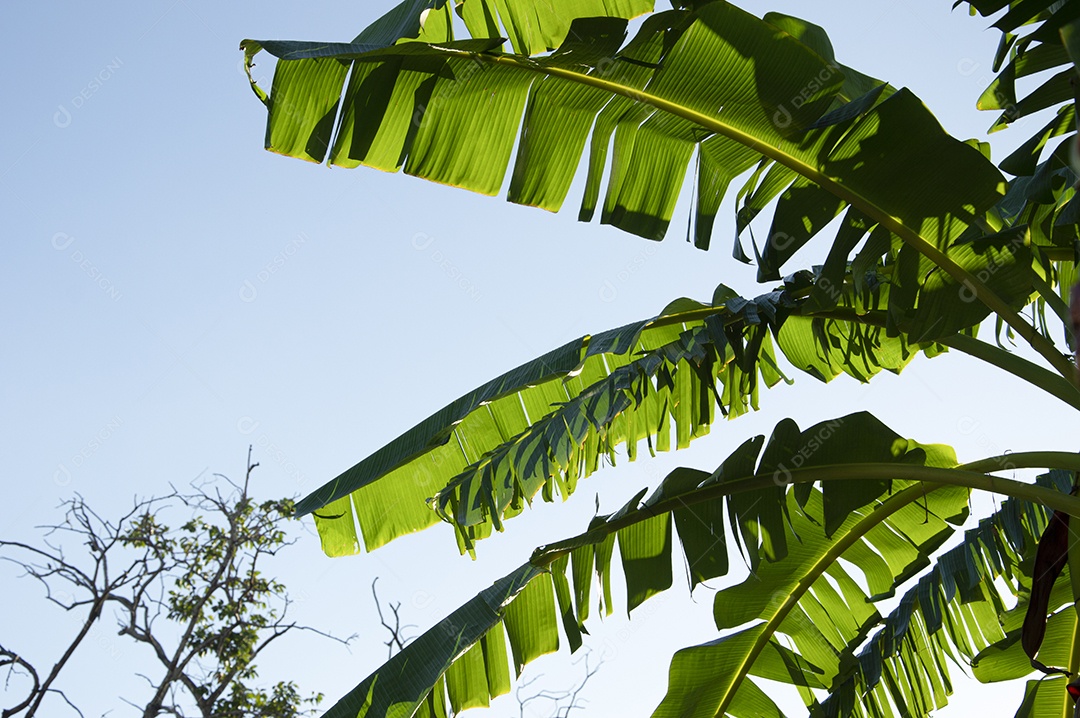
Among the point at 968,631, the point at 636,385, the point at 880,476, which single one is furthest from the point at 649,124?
the point at 968,631

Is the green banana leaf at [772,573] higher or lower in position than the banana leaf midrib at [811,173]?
lower

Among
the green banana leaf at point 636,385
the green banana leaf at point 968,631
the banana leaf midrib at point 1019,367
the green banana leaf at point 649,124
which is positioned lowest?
the green banana leaf at point 968,631

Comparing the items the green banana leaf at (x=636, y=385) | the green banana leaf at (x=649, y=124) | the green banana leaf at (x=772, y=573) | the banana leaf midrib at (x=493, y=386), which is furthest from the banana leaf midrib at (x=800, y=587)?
the green banana leaf at (x=649, y=124)

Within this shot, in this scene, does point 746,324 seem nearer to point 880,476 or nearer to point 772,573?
point 880,476

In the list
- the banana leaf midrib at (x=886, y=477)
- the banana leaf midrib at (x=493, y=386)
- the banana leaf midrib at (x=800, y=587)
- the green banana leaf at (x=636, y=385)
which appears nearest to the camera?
the banana leaf midrib at (x=886, y=477)

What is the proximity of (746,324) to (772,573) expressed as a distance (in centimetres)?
95

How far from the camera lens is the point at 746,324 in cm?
225

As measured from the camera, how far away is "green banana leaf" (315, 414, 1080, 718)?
7.45 feet

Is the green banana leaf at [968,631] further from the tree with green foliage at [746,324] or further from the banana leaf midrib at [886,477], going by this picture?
the banana leaf midrib at [886,477]

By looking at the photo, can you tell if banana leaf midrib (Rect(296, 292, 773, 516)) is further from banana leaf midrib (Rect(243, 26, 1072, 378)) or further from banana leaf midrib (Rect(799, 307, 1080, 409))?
banana leaf midrib (Rect(799, 307, 1080, 409))

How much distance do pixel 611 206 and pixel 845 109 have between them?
77 cm

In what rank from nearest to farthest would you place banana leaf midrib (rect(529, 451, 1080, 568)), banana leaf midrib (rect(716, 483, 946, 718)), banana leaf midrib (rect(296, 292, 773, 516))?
banana leaf midrib (rect(529, 451, 1080, 568)), banana leaf midrib (rect(296, 292, 773, 516)), banana leaf midrib (rect(716, 483, 946, 718))

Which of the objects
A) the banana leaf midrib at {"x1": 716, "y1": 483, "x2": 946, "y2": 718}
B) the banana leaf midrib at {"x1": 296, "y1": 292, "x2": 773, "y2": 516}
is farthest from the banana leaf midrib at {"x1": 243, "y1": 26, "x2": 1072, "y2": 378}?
the banana leaf midrib at {"x1": 716, "y1": 483, "x2": 946, "y2": 718}

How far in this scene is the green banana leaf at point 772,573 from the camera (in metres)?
2.27
